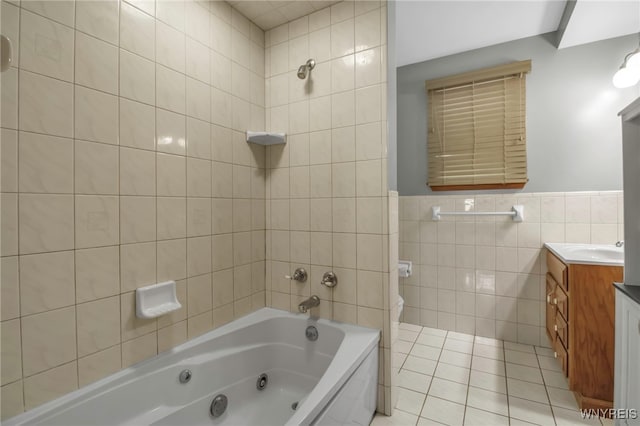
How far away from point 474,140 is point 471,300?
4.76 ft

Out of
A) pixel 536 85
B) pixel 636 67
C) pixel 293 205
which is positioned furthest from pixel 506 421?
pixel 536 85

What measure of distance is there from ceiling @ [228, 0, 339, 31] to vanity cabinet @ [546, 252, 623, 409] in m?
2.23

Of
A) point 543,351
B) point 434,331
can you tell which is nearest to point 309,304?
point 434,331

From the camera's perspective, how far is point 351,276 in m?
1.82

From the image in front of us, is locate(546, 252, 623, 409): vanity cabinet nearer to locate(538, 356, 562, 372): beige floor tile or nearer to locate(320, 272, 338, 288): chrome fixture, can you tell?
locate(538, 356, 562, 372): beige floor tile

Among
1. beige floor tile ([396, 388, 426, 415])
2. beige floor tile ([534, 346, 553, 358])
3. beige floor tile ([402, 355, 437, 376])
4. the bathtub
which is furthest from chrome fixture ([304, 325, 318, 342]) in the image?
beige floor tile ([534, 346, 553, 358])

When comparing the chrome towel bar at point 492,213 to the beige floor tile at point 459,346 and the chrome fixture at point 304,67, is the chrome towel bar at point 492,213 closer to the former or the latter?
the beige floor tile at point 459,346

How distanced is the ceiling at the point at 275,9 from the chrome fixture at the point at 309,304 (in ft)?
6.09

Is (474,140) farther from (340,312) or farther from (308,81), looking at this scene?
(340,312)

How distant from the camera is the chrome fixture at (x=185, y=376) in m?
1.45

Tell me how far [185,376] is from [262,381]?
0.49 meters

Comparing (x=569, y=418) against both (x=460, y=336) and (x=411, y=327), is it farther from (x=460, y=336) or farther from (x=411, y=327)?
(x=411, y=327)

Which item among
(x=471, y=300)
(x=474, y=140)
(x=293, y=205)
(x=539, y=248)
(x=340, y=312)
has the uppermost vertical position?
(x=474, y=140)

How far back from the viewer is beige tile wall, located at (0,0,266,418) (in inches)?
40.8
